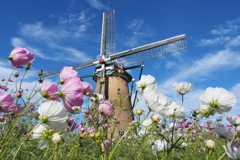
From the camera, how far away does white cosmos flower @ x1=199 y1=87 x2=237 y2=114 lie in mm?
1003

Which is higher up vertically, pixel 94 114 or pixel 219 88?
pixel 94 114

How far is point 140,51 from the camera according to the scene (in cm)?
1074

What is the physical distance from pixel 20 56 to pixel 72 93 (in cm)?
53

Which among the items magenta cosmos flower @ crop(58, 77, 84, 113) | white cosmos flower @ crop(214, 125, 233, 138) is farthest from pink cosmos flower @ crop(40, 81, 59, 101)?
white cosmos flower @ crop(214, 125, 233, 138)

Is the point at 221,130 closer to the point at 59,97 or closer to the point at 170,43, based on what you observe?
the point at 59,97

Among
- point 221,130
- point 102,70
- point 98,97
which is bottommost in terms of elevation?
point 221,130

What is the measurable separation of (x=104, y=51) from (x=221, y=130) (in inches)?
415

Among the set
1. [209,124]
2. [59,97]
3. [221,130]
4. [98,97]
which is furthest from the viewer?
[209,124]

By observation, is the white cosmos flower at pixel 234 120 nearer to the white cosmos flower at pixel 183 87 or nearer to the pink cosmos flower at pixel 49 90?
the white cosmos flower at pixel 183 87

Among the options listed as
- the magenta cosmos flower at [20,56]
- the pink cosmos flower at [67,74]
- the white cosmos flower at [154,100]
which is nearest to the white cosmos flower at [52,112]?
the pink cosmos flower at [67,74]

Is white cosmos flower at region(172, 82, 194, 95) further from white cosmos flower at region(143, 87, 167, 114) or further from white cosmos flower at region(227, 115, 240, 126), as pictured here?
white cosmos flower at region(227, 115, 240, 126)

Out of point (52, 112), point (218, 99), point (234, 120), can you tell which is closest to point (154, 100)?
point (218, 99)

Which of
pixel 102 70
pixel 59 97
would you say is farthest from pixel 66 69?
pixel 102 70

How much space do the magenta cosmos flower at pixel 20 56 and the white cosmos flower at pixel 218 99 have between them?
996 mm
